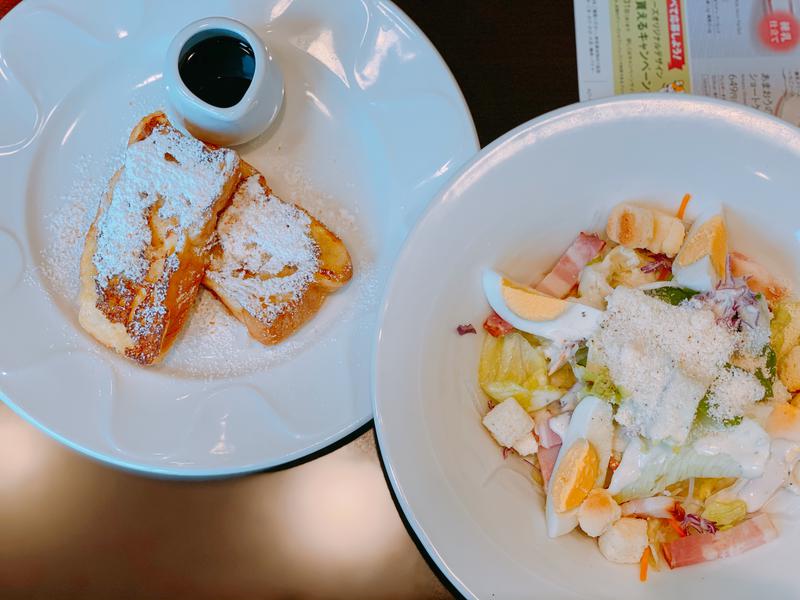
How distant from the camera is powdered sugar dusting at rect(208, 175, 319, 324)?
4.16 ft

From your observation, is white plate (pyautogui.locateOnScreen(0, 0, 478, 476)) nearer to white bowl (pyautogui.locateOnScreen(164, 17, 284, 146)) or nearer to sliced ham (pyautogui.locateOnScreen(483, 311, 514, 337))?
white bowl (pyautogui.locateOnScreen(164, 17, 284, 146))

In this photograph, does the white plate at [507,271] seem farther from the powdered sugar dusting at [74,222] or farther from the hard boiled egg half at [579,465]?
the powdered sugar dusting at [74,222]

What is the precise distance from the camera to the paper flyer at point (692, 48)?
1.44m

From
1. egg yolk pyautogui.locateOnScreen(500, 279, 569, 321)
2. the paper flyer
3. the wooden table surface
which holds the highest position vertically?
the paper flyer

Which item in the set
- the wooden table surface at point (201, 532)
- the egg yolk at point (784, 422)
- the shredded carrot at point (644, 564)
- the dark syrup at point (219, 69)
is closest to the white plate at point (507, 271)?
the shredded carrot at point (644, 564)

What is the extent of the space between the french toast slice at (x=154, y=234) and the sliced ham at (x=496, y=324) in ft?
1.83

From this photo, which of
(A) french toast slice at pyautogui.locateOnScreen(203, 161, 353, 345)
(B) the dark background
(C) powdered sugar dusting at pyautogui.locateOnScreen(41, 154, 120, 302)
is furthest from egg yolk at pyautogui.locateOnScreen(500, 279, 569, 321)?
(C) powdered sugar dusting at pyautogui.locateOnScreen(41, 154, 120, 302)

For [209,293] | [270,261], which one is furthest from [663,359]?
[209,293]

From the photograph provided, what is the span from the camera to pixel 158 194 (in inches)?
49.6

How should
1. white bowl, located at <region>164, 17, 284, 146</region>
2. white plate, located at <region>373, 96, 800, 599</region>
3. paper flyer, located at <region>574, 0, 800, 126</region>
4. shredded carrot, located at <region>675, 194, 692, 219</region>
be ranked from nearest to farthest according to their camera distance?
white plate, located at <region>373, 96, 800, 599</region> < shredded carrot, located at <region>675, 194, 692, 219</region> < white bowl, located at <region>164, 17, 284, 146</region> < paper flyer, located at <region>574, 0, 800, 126</region>

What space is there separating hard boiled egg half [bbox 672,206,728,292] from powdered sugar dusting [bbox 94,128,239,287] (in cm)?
82

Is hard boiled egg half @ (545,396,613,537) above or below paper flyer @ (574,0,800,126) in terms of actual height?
below

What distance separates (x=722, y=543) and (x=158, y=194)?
1147 millimetres

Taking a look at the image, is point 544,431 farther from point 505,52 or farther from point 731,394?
point 505,52
